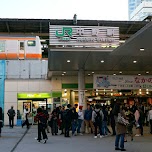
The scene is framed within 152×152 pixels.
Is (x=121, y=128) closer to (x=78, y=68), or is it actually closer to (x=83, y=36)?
(x=83, y=36)

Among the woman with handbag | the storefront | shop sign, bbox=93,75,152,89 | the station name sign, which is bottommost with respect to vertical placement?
the woman with handbag

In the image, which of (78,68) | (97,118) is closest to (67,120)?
(97,118)

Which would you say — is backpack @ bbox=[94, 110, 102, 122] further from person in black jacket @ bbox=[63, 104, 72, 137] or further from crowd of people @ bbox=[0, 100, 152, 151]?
person in black jacket @ bbox=[63, 104, 72, 137]

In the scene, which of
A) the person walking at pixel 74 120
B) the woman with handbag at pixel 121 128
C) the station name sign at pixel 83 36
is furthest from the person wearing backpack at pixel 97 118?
the woman with handbag at pixel 121 128

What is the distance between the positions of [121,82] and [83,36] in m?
5.10

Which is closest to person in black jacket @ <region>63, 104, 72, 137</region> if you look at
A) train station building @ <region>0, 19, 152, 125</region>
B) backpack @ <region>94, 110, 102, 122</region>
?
backpack @ <region>94, 110, 102, 122</region>

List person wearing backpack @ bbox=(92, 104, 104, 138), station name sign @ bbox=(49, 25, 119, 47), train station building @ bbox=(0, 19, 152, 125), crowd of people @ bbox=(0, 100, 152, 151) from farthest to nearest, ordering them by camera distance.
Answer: person wearing backpack @ bbox=(92, 104, 104, 138)
station name sign @ bbox=(49, 25, 119, 47)
train station building @ bbox=(0, 19, 152, 125)
crowd of people @ bbox=(0, 100, 152, 151)

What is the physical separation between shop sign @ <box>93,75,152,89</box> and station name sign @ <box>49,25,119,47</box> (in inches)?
155

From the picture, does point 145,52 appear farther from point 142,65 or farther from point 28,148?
point 28,148

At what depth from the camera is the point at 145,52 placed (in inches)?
558

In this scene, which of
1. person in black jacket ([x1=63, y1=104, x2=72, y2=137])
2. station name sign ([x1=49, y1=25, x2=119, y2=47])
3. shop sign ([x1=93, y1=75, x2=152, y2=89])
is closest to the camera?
station name sign ([x1=49, y1=25, x2=119, y2=47])

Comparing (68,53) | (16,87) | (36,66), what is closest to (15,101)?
(16,87)

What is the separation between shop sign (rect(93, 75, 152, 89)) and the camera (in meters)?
19.1

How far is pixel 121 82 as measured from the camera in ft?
63.2
